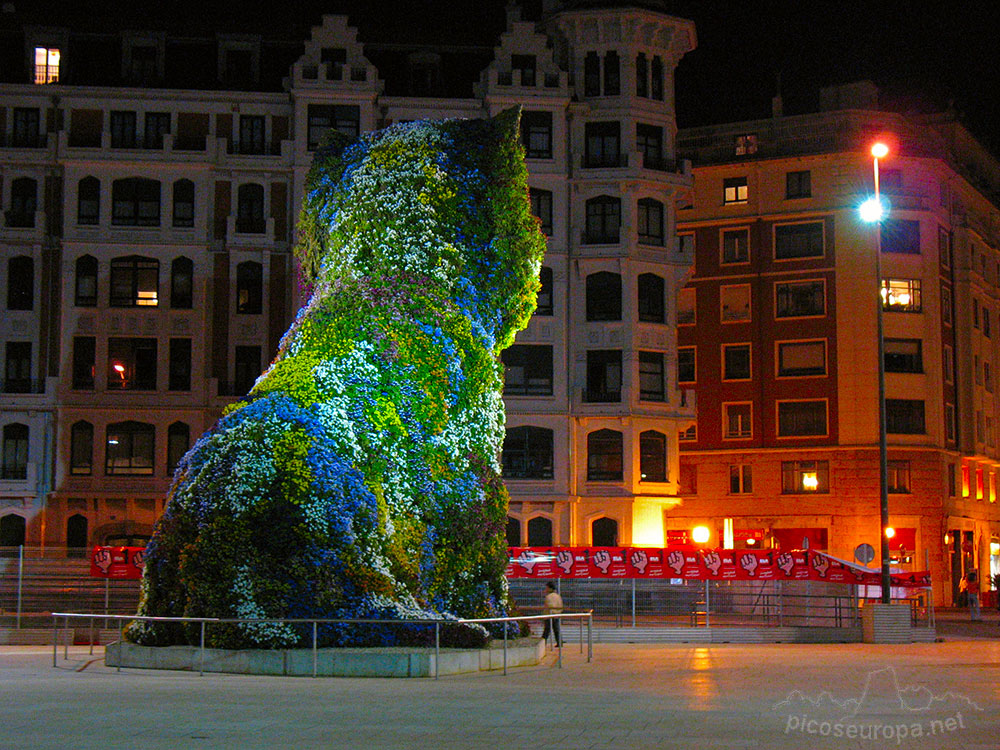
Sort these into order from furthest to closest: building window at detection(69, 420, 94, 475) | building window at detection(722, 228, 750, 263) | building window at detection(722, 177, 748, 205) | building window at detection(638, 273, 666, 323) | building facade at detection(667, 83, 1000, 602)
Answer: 1. building window at detection(722, 177, 748, 205)
2. building window at detection(722, 228, 750, 263)
3. building facade at detection(667, 83, 1000, 602)
4. building window at detection(638, 273, 666, 323)
5. building window at detection(69, 420, 94, 475)

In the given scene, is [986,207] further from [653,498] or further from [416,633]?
[416,633]

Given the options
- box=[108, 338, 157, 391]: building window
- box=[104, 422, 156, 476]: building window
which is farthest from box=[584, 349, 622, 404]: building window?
box=[104, 422, 156, 476]: building window

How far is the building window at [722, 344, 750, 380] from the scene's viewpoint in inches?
2756

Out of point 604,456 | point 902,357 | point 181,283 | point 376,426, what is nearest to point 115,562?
point 376,426

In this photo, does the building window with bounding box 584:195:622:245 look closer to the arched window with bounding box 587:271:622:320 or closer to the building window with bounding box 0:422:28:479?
the arched window with bounding box 587:271:622:320

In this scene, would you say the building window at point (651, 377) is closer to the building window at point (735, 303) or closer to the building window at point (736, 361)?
the building window at point (736, 361)

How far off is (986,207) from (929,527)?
23.2 metres

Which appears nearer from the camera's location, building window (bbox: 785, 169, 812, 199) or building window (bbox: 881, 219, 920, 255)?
building window (bbox: 881, 219, 920, 255)

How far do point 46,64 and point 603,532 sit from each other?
31710 millimetres

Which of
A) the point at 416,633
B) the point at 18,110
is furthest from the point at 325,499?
the point at 18,110

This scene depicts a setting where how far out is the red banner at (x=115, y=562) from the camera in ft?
133

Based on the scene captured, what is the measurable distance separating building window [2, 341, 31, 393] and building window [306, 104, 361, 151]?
48.9 ft

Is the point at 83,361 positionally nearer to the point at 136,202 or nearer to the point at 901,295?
the point at 136,202

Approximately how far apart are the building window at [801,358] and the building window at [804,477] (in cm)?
443
